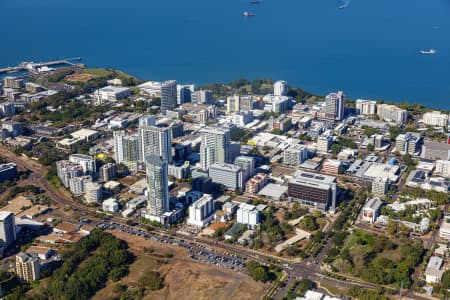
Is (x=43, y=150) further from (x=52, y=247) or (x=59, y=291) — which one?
(x=59, y=291)

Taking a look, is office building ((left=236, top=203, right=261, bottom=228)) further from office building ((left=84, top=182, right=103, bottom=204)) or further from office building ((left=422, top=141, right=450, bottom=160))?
office building ((left=422, top=141, right=450, bottom=160))

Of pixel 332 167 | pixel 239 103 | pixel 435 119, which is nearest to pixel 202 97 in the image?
pixel 239 103

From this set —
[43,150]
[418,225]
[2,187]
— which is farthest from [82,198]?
[418,225]

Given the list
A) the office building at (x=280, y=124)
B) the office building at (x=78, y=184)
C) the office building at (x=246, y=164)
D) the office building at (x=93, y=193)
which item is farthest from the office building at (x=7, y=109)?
the office building at (x=246, y=164)

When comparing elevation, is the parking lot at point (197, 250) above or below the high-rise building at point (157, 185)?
below

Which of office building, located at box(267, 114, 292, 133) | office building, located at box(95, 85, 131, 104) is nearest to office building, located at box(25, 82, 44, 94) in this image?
office building, located at box(95, 85, 131, 104)

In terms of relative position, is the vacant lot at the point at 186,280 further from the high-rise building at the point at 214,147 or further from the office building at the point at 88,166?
the office building at the point at 88,166
